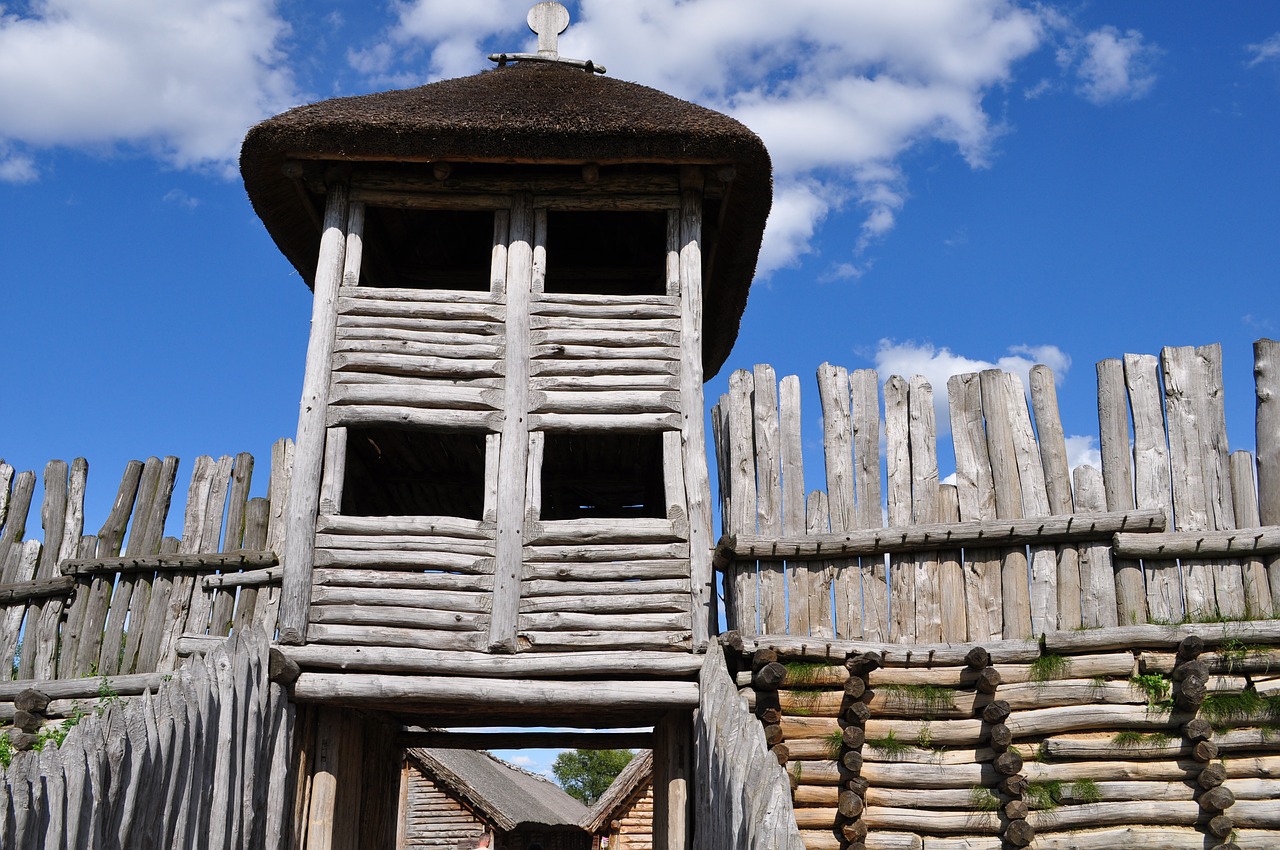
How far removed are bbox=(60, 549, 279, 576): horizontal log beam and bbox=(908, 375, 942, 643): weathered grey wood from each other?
5.27m

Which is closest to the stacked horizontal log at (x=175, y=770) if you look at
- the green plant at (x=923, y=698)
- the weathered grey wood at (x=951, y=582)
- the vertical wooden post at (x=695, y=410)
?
the vertical wooden post at (x=695, y=410)

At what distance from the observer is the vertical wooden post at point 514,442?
27.7 feet

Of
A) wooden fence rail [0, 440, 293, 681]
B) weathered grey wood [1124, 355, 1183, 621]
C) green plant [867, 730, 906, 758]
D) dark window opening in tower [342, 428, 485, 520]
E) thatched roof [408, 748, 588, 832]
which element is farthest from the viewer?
thatched roof [408, 748, 588, 832]

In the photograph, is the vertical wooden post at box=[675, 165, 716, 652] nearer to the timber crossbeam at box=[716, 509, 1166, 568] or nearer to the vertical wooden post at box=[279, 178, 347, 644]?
the timber crossbeam at box=[716, 509, 1166, 568]

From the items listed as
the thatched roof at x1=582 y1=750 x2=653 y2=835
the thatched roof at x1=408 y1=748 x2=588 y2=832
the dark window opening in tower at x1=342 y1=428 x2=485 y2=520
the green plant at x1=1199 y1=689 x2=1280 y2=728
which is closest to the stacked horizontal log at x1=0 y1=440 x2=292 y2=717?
the dark window opening in tower at x1=342 y1=428 x2=485 y2=520

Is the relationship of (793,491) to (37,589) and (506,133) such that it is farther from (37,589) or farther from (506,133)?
(37,589)

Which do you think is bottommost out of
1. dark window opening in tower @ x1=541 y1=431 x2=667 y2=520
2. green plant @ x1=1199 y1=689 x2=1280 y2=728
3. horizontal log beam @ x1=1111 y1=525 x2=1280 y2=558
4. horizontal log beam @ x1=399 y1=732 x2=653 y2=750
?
horizontal log beam @ x1=399 y1=732 x2=653 y2=750

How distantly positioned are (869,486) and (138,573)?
631 centimetres

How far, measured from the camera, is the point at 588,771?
165 feet

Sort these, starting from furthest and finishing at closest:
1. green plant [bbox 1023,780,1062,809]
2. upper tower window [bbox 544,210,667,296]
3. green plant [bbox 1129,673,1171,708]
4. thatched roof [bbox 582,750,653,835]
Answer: thatched roof [bbox 582,750,653,835], upper tower window [bbox 544,210,667,296], green plant [bbox 1129,673,1171,708], green plant [bbox 1023,780,1062,809]

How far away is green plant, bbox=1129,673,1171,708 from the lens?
7.97m

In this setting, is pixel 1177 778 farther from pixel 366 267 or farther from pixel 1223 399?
pixel 366 267

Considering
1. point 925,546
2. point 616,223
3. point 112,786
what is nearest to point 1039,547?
point 925,546

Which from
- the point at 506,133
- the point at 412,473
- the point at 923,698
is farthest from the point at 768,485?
the point at 412,473
